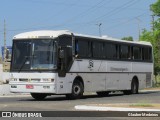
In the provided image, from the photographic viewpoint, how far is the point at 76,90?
1019 inches

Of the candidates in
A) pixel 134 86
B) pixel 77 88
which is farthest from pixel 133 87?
pixel 77 88

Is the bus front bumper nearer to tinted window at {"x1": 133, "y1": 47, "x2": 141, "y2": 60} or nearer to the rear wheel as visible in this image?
the rear wheel

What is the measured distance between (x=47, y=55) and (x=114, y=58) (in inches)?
271

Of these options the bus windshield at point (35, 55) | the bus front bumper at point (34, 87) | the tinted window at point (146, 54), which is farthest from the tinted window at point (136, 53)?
the bus front bumper at point (34, 87)

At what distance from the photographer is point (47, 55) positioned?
24.2 meters

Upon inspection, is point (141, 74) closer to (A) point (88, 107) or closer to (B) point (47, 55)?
(B) point (47, 55)

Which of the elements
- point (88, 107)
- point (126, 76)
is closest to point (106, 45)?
point (126, 76)

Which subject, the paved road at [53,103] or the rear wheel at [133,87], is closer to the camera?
the paved road at [53,103]

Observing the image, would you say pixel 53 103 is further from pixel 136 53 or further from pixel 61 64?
pixel 136 53

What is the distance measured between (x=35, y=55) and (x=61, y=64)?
1342mm

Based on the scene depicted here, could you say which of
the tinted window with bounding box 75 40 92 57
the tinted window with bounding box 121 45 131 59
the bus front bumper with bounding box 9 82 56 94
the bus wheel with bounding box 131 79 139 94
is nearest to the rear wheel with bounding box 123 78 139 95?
the bus wheel with bounding box 131 79 139 94

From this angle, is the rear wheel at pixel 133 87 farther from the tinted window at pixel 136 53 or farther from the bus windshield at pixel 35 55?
the bus windshield at pixel 35 55

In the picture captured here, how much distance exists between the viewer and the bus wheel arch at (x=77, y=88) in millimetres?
25609

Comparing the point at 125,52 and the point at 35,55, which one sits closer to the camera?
the point at 35,55
